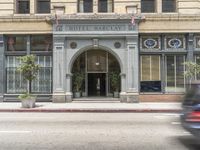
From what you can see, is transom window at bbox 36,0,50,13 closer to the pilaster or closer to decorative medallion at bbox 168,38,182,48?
the pilaster

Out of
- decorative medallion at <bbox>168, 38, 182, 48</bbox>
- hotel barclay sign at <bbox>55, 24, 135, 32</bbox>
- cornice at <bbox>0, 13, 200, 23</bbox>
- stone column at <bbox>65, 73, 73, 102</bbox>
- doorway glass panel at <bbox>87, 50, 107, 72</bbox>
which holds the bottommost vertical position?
stone column at <bbox>65, 73, 73, 102</bbox>

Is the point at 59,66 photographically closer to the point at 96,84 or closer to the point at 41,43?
the point at 41,43

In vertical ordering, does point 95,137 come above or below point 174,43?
below

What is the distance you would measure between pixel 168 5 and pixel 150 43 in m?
3.21

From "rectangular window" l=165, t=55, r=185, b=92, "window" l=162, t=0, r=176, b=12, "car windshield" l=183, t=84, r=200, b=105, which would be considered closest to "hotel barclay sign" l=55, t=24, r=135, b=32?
"window" l=162, t=0, r=176, b=12

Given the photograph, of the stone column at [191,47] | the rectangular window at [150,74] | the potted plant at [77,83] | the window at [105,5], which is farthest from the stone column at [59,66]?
the stone column at [191,47]

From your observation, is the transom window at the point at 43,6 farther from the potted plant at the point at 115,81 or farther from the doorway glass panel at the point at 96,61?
the potted plant at the point at 115,81

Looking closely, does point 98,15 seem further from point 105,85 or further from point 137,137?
point 137,137

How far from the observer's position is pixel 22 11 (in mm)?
32094

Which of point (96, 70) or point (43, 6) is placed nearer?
point (43, 6)

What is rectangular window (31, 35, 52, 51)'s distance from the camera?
31.8m

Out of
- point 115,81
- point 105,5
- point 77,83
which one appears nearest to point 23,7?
point 105,5

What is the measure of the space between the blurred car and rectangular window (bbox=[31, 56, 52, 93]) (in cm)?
2173

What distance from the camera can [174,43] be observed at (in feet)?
103
